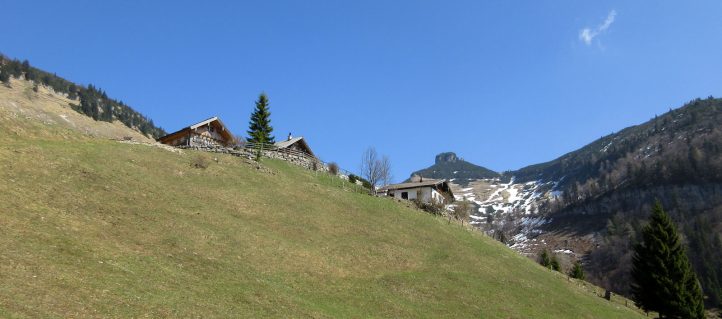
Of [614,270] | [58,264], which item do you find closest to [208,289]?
[58,264]

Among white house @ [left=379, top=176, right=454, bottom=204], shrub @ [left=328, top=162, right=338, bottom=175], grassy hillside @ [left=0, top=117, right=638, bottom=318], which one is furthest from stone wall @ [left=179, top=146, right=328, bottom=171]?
white house @ [left=379, top=176, right=454, bottom=204]

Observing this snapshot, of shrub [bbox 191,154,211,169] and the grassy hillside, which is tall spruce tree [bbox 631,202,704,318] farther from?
shrub [bbox 191,154,211,169]

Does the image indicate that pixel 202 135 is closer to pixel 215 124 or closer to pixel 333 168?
pixel 215 124

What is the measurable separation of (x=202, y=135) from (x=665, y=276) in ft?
219

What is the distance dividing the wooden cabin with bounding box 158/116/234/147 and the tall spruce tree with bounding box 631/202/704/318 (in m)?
58.3

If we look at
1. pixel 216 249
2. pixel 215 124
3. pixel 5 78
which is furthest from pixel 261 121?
pixel 5 78

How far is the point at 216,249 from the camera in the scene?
31250 mm

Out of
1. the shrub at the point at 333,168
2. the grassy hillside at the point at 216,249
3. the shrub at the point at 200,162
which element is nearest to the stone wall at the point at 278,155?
the shrub at the point at 333,168

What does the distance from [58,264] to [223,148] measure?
4388cm

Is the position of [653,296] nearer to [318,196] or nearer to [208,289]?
[318,196]

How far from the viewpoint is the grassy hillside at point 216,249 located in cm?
2123

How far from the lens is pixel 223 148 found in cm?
6456

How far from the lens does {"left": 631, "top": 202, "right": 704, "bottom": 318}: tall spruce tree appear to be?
46375 mm

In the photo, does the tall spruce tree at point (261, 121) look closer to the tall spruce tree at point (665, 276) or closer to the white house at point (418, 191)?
the white house at point (418, 191)
